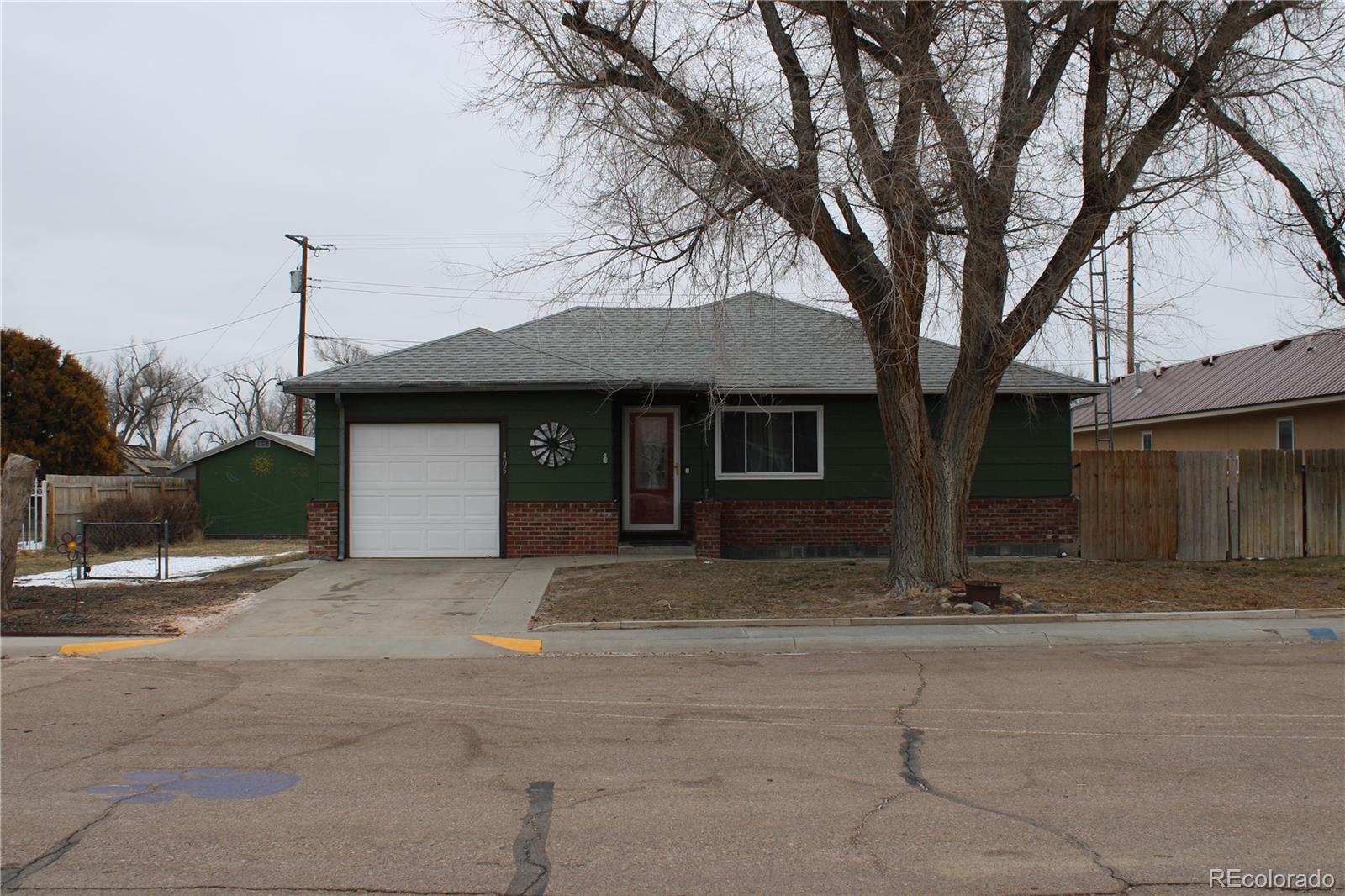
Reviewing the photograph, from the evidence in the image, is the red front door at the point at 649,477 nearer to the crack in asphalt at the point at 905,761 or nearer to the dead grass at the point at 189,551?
the dead grass at the point at 189,551

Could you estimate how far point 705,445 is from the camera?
680 inches

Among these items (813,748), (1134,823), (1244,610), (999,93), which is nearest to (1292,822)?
(1134,823)

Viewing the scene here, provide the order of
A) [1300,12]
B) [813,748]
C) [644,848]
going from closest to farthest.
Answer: [644,848]
[813,748]
[1300,12]

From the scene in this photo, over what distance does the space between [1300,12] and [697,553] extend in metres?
10.9

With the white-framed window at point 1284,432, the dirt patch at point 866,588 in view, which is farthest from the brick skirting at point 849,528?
the white-framed window at point 1284,432

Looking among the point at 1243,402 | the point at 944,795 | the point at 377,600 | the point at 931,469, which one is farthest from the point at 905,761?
the point at 1243,402

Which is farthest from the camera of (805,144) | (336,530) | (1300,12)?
(336,530)

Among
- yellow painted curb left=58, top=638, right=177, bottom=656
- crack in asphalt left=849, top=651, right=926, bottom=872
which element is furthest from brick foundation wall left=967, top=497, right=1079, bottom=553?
yellow painted curb left=58, top=638, right=177, bottom=656

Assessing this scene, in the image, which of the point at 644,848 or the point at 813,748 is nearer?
the point at 644,848

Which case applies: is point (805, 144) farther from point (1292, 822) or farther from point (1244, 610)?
point (1292, 822)

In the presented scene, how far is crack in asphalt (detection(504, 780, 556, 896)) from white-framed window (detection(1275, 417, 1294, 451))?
23.7 metres

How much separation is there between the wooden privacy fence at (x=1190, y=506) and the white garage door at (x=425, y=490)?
1005 cm

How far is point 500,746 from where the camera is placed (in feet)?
21.2

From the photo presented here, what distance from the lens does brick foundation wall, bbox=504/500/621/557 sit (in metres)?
16.5
